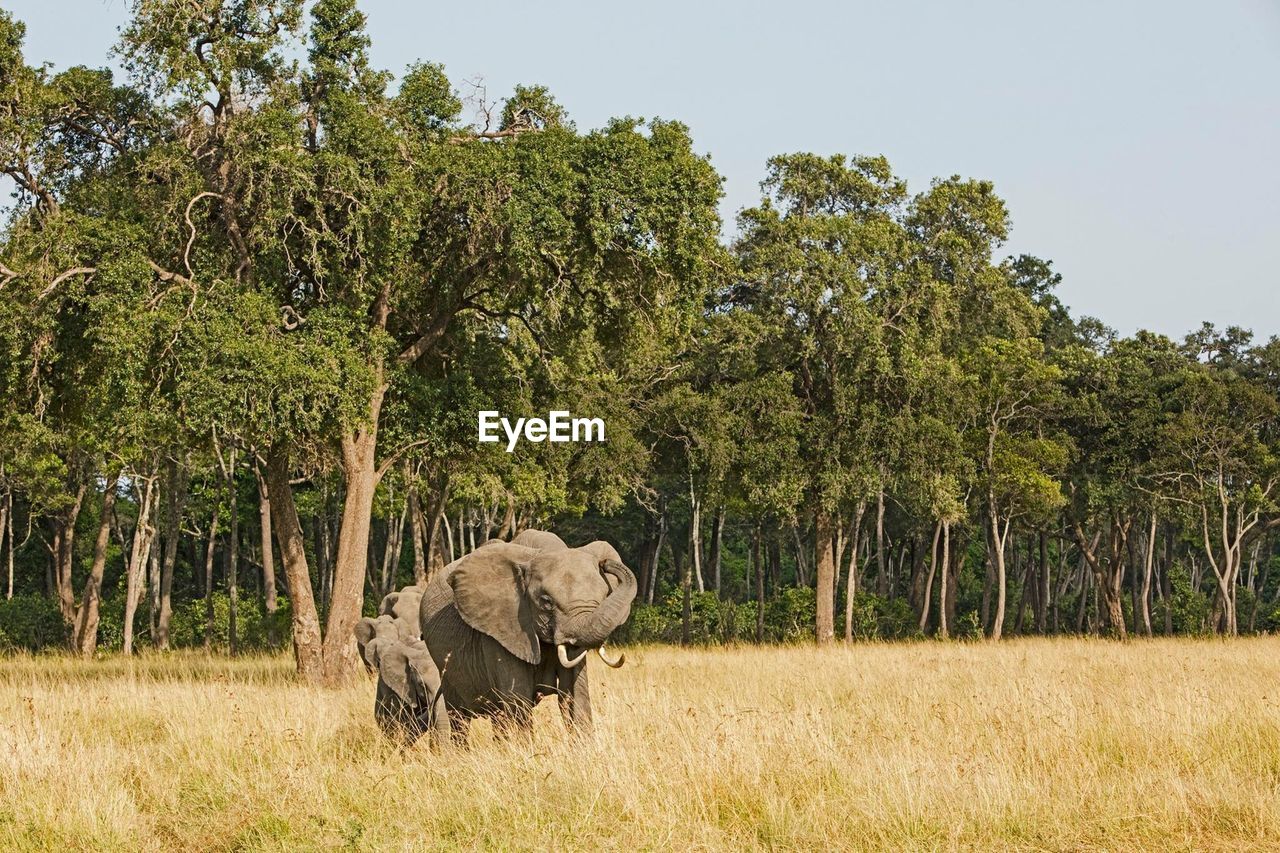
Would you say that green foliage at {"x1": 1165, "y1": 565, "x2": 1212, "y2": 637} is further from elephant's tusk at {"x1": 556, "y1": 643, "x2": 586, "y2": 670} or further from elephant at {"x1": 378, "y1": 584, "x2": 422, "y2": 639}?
elephant's tusk at {"x1": 556, "y1": 643, "x2": 586, "y2": 670}

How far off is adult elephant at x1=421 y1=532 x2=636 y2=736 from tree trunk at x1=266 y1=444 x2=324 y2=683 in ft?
29.2

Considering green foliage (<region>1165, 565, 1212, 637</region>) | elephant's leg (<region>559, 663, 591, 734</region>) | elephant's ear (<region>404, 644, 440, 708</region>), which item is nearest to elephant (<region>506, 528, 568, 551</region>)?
elephant's leg (<region>559, 663, 591, 734</region>)

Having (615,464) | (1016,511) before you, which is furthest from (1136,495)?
(615,464)

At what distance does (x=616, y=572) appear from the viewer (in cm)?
1206

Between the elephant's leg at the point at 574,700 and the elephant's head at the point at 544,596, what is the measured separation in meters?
0.24

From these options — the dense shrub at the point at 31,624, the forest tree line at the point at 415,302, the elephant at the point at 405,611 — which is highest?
the forest tree line at the point at 415,302

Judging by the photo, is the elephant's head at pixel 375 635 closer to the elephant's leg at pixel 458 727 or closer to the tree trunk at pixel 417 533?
the elephant's leg at pixel 458 727

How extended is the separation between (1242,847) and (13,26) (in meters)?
18.8

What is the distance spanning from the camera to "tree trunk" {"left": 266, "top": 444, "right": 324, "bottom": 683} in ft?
69.3

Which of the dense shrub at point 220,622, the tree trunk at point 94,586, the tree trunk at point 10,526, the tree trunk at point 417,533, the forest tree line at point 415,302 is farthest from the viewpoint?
the tree trunk at point 10,526

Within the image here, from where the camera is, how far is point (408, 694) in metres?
12.7

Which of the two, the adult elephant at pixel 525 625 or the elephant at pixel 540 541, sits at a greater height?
the elephant at pixel 540 541

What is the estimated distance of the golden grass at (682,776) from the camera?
30.1 feet

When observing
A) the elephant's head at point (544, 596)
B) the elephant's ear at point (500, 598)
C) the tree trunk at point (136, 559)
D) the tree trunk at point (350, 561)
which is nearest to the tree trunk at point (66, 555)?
the tree trunk at point (136, 559)
